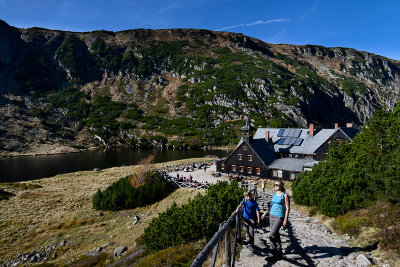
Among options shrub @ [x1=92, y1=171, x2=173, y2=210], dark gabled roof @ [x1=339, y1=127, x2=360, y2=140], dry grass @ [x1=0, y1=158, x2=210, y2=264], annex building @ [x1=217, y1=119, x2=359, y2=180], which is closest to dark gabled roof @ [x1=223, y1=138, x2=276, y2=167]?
annex building @ [x1=217, y1=119, x2=359, y2=180]

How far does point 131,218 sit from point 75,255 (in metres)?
9.65

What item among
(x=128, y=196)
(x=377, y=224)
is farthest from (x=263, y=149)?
(x=377, y=224)

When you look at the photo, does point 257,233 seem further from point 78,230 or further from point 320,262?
point 78,230

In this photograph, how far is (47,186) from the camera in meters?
53.6

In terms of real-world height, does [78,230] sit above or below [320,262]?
below

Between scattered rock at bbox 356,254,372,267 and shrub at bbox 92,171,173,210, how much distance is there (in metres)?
31.6

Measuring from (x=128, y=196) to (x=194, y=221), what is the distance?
24.6 m

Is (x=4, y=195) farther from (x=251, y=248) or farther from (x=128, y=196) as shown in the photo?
(x=251, y=248)

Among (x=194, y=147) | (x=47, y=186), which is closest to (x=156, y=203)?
(x=47, y=186)

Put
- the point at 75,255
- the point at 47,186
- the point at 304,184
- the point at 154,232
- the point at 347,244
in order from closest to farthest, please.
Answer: the point at 347,244
the point at 154,232
the point at 304,184
the point at 75,255
the point at 47,186

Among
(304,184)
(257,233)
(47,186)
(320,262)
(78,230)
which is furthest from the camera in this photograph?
(47,186)

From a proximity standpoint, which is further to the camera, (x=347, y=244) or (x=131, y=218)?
(x=131, y=218)

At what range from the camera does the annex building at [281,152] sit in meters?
42.4

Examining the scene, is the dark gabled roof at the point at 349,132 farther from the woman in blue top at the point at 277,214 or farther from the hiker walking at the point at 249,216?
the woman in blue top at the point at 277,214
